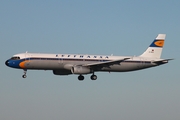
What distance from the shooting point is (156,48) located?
98.2 metres

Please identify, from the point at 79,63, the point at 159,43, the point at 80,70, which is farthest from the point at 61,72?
the point at 159,43

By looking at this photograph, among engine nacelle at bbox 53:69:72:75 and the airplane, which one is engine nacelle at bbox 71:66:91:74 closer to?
the airplane

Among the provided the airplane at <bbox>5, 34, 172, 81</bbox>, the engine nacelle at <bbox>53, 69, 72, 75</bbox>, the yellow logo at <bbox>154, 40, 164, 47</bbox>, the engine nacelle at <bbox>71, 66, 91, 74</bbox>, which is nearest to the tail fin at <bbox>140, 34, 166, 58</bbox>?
the yellow logo at <bbox>154, 40, 164, 47</bbox>

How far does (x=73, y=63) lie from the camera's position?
86.8 m

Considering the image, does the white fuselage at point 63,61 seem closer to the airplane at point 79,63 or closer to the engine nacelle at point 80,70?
the airplane at point 79,63

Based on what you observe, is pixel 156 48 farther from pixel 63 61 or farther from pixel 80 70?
pixel 63 61

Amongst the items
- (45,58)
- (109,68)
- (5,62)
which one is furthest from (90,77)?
(5,62)

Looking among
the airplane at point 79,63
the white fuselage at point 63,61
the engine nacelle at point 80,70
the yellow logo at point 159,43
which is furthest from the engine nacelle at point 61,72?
the yellow logo at point 159,43

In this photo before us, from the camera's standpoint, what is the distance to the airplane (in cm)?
8481

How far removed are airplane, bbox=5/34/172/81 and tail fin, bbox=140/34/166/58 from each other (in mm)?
1497

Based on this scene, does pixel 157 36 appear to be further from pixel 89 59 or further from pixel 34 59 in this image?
A: pixel 34 59

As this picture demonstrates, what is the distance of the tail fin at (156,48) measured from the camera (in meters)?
96.1

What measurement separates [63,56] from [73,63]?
7.13 feet

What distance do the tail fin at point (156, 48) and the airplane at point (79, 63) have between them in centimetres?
150
